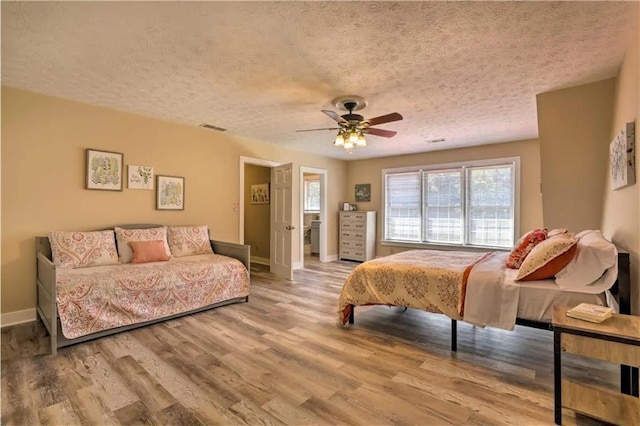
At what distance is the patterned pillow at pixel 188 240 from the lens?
4.18 meters

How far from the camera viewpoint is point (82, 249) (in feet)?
11.1

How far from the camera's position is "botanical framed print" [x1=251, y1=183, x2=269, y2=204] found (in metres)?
6.93

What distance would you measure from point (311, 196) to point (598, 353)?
7714 mm

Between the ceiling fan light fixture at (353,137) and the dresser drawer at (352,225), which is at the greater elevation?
the ceiling fan light fixture at (353,137)

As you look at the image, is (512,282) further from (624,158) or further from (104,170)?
(104,170)

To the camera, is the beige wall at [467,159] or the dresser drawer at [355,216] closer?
the beige wall at [467,159]

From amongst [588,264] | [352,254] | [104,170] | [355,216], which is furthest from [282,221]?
[588,264]

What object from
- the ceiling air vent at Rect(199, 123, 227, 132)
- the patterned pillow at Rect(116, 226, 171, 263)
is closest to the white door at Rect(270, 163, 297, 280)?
the ceiling air vent at Rect(199, 123, 227, 132)

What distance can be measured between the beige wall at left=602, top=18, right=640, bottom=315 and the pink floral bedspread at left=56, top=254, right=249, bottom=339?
367 cm

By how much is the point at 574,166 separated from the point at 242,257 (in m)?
3.90

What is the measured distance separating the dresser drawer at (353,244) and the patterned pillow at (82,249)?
475 centimetres

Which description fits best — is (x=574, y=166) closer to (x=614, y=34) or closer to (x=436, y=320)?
(x=614, y=34)

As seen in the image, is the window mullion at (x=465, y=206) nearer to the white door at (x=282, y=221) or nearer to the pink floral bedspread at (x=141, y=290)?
the white door at (x=282, y=221)

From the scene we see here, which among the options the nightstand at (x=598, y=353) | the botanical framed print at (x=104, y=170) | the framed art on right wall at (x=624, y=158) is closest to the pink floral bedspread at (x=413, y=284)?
the nightstand at (x=598, y=353)
